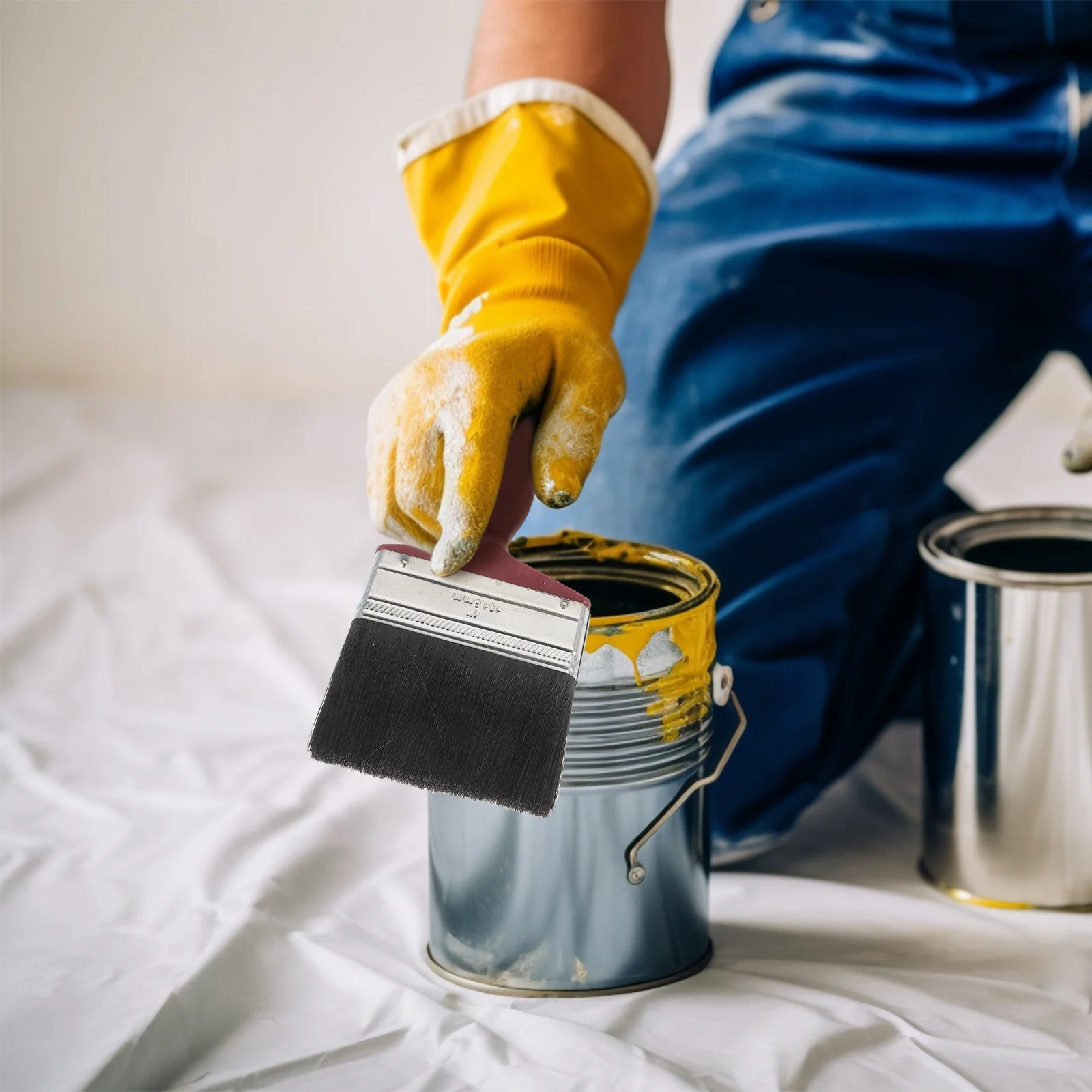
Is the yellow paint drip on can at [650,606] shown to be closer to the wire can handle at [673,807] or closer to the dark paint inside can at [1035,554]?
the wire can handle at [673,807]

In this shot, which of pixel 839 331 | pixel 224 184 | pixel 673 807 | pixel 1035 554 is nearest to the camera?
pixel 673 807

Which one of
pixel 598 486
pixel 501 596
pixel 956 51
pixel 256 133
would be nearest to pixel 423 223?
pixel 598 486

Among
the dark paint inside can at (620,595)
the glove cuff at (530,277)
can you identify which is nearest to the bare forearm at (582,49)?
the glove cuff at (530,277)

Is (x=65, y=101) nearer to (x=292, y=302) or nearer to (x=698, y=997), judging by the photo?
(x=292, y=302)

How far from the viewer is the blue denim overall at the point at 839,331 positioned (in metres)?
1.19

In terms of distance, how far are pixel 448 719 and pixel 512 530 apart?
0.14m

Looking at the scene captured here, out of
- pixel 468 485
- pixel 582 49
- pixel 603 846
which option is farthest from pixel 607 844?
pixel 582 49

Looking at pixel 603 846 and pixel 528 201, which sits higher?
pixel 528 201

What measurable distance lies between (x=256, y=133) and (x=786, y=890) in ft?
6.27

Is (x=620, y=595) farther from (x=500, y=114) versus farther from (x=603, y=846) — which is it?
(x=500, y=114)

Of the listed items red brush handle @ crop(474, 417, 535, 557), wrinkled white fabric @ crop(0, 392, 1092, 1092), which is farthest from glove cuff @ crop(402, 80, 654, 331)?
wrinkled white fabric @ crop(0, 392, 1092, 1092)

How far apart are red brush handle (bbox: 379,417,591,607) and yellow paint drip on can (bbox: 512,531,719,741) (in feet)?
0.17

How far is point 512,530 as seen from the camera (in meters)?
0.87

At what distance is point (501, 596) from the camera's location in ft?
2.64
